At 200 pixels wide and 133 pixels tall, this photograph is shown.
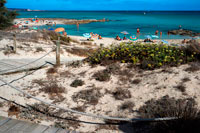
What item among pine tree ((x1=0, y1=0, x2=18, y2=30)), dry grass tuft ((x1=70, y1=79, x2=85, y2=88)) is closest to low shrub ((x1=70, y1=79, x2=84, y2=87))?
dry grass tuft ((x1=70, y1=79, x2=85, y2=88))

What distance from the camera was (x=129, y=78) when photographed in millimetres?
6191

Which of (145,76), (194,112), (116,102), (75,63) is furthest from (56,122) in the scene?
(75,63)

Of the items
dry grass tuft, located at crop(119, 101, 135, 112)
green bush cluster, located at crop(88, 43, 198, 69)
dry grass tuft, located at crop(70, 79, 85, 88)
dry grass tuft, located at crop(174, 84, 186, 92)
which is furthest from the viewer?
green bush cluster, located at crop(88, 43, 198, 69)

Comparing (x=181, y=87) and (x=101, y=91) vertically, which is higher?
(x=181, y=87)

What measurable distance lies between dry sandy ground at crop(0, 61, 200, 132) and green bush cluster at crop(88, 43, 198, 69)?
392 millimetres

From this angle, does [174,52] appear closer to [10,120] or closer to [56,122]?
[56,122]

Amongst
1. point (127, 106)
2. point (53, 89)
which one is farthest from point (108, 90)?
point (53, 89)

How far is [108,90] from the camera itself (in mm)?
5723

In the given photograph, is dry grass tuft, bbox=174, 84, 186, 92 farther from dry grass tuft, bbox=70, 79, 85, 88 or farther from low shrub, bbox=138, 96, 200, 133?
dry grass tuft, bbox=70, 79, 85, 88

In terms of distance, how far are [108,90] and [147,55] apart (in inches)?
97.9

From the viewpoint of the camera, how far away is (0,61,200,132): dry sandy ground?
450 centimetres

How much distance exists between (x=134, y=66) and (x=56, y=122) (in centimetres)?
372

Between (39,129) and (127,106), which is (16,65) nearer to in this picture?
(39,129)

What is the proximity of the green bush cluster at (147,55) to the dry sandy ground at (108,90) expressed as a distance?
0.39 metres
